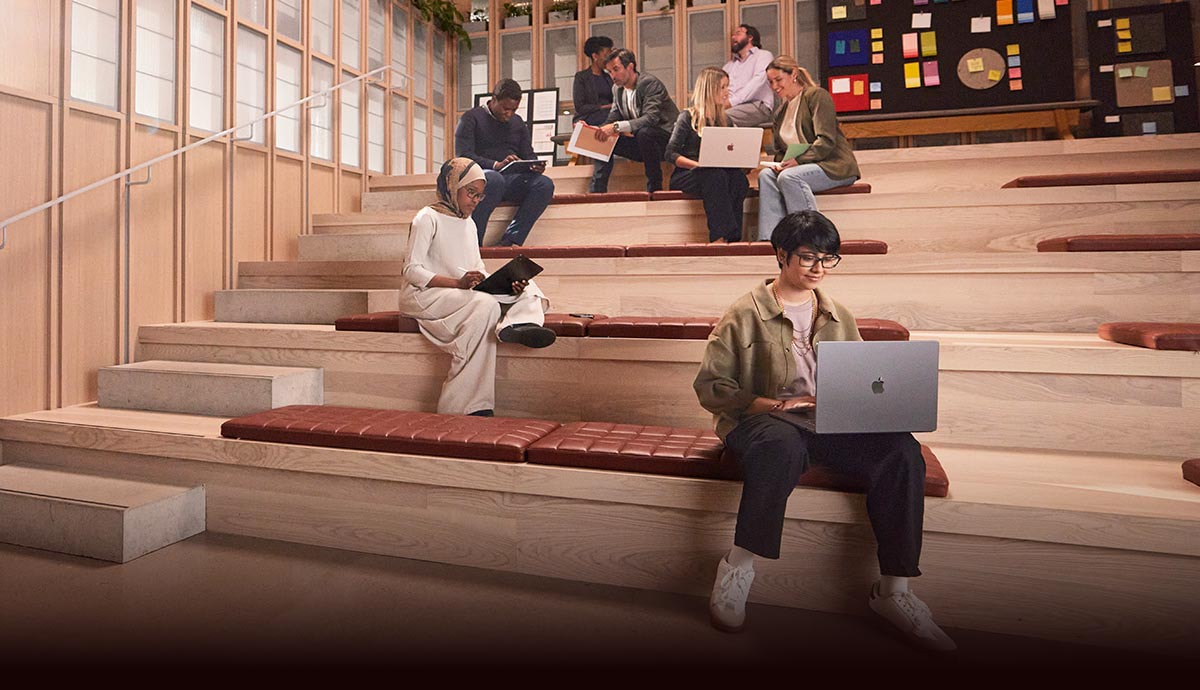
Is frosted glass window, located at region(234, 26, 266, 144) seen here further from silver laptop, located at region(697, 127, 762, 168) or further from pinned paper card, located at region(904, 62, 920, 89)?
pinned paper card, located at region(904, 62, 920, 89)

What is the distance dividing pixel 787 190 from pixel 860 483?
6.95 feet

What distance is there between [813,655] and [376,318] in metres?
2.05

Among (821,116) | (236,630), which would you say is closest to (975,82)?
(821,116)

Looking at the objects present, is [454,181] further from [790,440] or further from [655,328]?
[790,440]

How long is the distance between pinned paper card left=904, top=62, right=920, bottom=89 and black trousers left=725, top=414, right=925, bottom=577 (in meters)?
4.88

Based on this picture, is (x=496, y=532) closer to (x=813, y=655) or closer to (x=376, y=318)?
(x=813, y=655)

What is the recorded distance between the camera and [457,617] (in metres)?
1.90

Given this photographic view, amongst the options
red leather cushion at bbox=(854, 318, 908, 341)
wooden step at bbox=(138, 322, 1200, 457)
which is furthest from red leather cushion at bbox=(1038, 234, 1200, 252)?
red leather cushion at bbox=(854, 318, 908, 341)

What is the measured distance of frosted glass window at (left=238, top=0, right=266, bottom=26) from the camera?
4172mm

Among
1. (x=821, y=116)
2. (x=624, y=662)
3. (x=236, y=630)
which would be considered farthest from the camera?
(x=821, y=116)

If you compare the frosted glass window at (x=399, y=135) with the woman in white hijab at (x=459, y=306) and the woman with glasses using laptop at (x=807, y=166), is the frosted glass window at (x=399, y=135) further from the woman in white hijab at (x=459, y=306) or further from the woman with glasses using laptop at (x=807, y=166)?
the woman with glasses using laptop at (x=807, y=166)

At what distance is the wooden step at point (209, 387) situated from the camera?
9.26 feet

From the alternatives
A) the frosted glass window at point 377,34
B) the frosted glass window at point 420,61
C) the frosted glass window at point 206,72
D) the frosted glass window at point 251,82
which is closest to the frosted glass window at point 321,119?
the frosted glass window at point 251,82

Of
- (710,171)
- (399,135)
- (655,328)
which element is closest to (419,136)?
(399,135)
